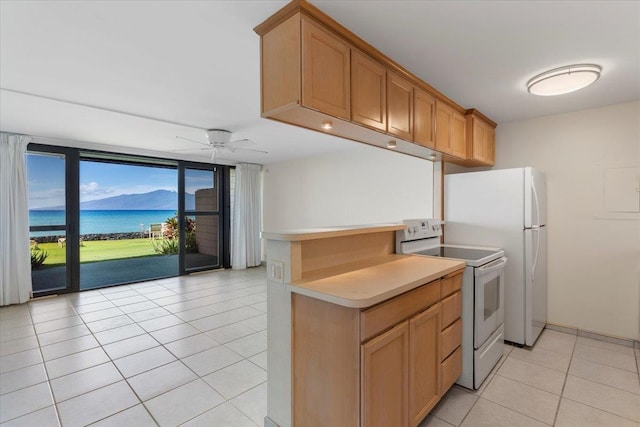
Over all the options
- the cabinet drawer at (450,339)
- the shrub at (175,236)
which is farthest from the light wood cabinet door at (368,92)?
the shrub at (175,236)

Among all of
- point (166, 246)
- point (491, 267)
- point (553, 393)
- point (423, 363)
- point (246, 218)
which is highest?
point (246, 218)

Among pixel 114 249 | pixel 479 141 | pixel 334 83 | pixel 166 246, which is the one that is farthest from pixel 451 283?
pixel 114 249

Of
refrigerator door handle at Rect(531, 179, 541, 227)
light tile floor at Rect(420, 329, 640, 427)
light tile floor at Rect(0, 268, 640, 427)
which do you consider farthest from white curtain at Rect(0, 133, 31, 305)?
Answer: refrigerator door handle at Rect(531, 179, 541, 227)

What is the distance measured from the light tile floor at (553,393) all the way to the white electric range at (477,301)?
0.15 metres

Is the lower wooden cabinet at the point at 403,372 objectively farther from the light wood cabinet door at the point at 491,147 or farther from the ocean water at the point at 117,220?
the ocean water at the point at 117,220

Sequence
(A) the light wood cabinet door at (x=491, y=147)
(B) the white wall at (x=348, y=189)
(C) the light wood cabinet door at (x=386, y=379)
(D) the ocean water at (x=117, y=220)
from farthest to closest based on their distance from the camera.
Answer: (D) the ocean water at (x=117, y=220), (B) the white wall at (x=348, y=189), (A) the light wood cabinet door at (x=491, y=147), (C) the light wood cabinet door at (x=386, y=379)

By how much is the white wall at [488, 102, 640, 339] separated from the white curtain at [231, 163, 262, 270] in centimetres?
501

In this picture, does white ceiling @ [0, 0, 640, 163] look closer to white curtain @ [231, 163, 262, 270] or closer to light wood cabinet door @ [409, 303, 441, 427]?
light wood cabinet door @ [409, 303, 441, 427]

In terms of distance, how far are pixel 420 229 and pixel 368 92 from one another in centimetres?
148

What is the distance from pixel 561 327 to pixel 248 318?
357 centimetres

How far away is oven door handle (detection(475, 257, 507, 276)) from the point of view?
7.18ft

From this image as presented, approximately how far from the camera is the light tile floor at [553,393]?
6.16 feet

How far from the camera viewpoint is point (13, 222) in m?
4.02

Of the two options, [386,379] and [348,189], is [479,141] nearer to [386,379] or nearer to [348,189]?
[348,189]
